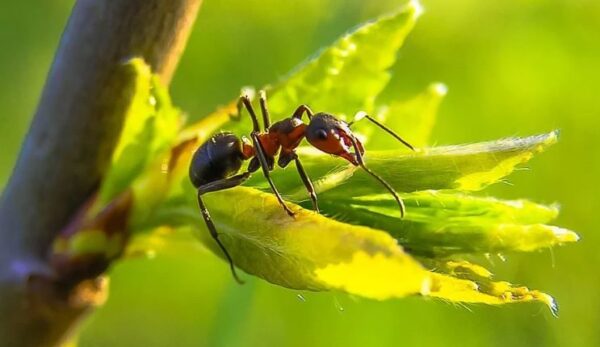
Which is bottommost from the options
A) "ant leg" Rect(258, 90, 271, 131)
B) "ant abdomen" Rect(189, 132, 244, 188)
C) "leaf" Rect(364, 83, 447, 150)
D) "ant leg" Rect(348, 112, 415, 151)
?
"ant abdomen" Rect(189, 132, 244, 188)

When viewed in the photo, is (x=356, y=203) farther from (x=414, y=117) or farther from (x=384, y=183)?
(x=414, y=117)

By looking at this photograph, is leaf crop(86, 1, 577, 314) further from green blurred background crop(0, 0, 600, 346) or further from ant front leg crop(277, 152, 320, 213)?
green blurred background crop(0, 0, 600, 346)

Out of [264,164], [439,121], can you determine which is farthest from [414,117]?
[439,121]

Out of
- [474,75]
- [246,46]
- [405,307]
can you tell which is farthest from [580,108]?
[246,46]

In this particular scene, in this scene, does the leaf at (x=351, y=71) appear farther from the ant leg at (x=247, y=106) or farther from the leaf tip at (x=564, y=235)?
the leaf tip at (x=564, y=235)

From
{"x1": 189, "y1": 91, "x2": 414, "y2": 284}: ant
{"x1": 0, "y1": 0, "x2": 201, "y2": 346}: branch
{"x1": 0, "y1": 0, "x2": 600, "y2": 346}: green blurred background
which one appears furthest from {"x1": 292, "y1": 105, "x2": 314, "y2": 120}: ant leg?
{"x1": 0, "y1": 0, "x2": 600, "y2": 346}: green blurred background
